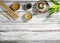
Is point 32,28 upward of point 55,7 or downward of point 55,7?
downward

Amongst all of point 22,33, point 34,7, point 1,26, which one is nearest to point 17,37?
point 22,33

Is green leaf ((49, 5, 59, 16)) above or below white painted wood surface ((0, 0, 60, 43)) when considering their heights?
above

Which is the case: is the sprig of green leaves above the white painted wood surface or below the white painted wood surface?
above

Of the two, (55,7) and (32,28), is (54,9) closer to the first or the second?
(55,7)

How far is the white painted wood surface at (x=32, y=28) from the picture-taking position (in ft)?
6.24

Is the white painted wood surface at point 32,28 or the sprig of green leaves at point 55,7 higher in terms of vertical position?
the sprig of green leaves at point 55,7

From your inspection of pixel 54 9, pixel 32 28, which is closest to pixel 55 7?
pixel 54 9

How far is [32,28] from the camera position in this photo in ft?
6.28

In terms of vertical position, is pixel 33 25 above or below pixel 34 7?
below

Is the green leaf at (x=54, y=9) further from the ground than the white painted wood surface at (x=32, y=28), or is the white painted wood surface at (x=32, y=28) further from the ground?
the green leaf at (x=54, y=9)

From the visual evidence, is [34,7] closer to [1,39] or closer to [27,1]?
[27,1]

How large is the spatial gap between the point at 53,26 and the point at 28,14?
290mm

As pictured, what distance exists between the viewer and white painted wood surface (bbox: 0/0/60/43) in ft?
6.24

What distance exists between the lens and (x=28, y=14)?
185 cm
